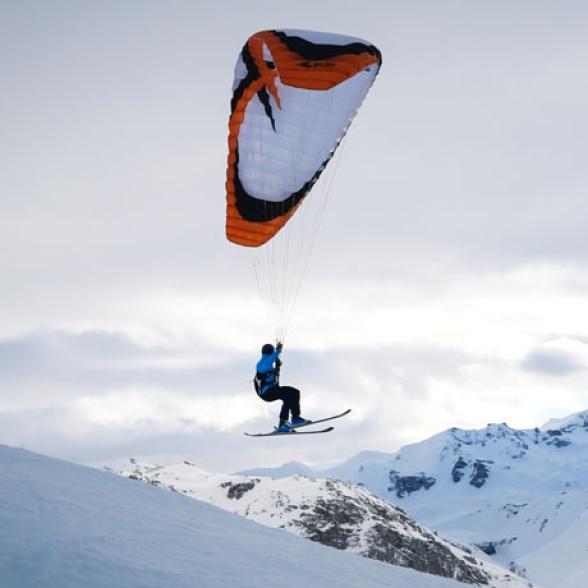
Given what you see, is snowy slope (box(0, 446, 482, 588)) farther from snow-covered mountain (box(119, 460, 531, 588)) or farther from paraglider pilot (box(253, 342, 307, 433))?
snow-covered mountain (box(119, 460, 531, 588))

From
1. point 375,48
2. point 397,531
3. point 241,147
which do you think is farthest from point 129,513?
point 397,531

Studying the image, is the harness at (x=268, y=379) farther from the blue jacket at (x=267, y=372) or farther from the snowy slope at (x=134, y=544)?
the snowy slope at (x=134, y=544)

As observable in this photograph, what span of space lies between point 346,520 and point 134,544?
325 feet

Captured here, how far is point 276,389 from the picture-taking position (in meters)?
17.9

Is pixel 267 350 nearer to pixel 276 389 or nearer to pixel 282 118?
pixel 276 389

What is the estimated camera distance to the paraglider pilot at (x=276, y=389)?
17.7m

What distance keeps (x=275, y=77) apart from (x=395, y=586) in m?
12.7

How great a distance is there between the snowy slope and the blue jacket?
3.22 m

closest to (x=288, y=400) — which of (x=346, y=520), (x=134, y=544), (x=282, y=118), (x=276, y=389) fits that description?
(x=276, y=389)

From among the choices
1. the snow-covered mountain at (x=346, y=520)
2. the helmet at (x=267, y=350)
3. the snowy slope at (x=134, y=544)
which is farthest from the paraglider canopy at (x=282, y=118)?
the snow-covered mountain at (x=346, y=520)

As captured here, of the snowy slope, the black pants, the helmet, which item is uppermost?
the helmet

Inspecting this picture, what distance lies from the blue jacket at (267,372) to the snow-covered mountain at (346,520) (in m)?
82.8

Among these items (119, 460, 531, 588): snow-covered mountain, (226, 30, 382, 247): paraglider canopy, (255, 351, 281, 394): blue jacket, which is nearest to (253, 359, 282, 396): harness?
(255, 351, 281, 394): blue jacket

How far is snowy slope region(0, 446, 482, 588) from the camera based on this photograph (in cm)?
1021
